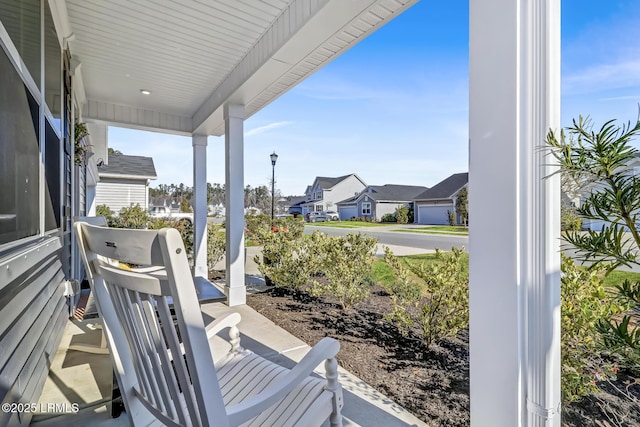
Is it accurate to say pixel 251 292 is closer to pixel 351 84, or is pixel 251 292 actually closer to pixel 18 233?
pixel 18 233

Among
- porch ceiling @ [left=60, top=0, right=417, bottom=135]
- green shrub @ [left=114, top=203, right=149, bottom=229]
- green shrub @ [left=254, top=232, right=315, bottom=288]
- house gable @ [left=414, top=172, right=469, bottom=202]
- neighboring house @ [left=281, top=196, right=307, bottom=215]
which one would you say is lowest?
green shrub @ [left=254, top=232, right=315, bottom=288]

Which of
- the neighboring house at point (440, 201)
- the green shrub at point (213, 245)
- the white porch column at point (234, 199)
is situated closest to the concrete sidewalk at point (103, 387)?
the white porch column at point (234, 199)

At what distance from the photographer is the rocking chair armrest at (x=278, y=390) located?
36.0 inches

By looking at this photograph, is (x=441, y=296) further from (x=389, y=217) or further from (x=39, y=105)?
(x=389, y=217)

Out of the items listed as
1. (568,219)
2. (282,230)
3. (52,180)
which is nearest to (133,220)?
(282,230)

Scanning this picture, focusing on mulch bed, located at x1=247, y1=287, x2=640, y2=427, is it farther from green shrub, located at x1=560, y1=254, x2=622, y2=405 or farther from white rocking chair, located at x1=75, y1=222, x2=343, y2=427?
white rocking chair, located at x1=75, y1=222, x2=343, y2=427

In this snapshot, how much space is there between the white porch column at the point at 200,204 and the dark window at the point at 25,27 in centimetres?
376

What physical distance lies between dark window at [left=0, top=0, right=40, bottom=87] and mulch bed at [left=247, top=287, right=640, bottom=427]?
2.71 m

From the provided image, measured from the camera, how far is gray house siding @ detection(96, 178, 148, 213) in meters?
12.8

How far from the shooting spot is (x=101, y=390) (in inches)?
81.7

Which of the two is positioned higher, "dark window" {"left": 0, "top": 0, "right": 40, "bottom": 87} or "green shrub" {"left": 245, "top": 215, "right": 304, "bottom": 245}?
"dark window" {"left": 0, "top": 0, "right": 40, "bottom": 87}

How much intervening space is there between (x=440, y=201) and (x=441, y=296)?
5.61ft

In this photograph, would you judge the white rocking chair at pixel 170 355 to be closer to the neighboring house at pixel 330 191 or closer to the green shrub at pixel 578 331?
the green shrub at pixel 578 331

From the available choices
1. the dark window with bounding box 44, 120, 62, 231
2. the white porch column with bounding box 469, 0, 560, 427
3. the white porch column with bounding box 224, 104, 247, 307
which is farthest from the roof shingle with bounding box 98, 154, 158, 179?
the white porch column with bounding box 469, 0, 560, 427
